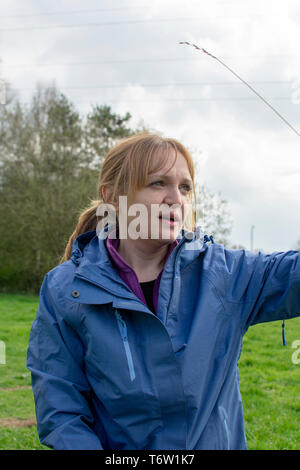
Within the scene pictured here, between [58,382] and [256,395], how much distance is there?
3.85 meters

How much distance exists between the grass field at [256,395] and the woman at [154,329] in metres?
2.35

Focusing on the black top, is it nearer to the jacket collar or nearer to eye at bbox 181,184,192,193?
the jacket collar

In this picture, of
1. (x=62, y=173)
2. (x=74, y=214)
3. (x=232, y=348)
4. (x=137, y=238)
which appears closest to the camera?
(x=232, y=348)

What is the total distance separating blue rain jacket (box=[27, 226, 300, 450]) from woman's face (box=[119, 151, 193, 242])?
10 centimetres

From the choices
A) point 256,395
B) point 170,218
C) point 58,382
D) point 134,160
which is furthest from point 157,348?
point 256,395

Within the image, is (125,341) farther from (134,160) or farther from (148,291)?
(134,160)

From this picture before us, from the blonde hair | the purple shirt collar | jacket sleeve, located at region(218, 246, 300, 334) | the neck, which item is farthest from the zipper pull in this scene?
the blonde hair

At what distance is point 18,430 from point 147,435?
9.99ft

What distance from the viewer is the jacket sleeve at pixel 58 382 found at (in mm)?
1857

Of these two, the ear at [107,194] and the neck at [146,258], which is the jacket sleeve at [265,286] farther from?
the ear at [107,194]
